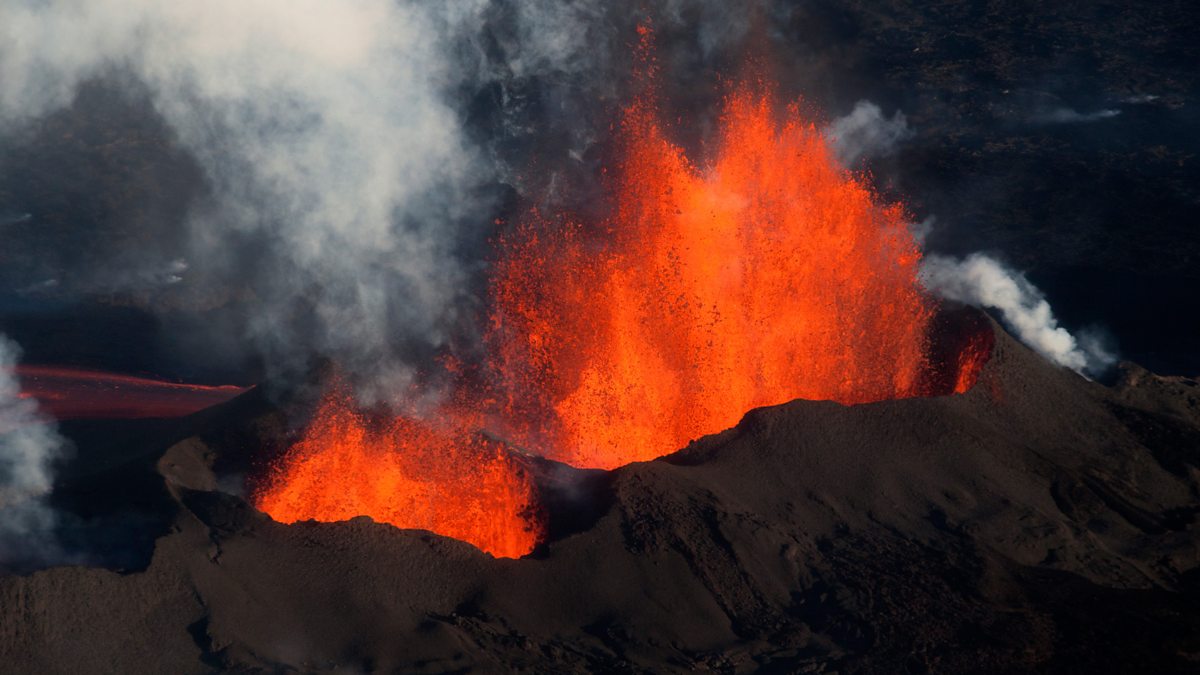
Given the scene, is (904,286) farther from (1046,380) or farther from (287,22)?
(287,22)

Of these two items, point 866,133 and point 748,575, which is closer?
point 748,575

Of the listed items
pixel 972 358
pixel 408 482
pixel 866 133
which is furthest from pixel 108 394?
pixel 866 133

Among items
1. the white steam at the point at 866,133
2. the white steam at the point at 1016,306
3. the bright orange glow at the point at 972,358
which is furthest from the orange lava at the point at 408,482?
the white steam at the point at 866,133

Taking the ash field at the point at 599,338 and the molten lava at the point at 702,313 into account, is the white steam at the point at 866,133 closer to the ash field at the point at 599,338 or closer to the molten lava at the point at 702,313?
the ash field at the point at 599,338

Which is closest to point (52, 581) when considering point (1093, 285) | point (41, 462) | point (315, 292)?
point (41, 462)

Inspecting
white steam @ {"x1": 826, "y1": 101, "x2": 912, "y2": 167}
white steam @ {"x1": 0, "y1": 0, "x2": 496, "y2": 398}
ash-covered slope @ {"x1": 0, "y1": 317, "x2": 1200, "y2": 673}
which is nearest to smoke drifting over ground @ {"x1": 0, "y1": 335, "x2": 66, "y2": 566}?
ash-covered slope @ {"x1": 0, "y1": 317, "x2": 1200, "y2": 673}

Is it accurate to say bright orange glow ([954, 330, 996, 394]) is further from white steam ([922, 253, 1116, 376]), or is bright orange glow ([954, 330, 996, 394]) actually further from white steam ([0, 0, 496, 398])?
white steam ([0, 0, 496, 398])

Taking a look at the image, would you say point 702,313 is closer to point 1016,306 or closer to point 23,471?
point 1016,306

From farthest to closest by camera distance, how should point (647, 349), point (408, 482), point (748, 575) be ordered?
point (647, 349) < point (408, 482) < point (748, 575)
